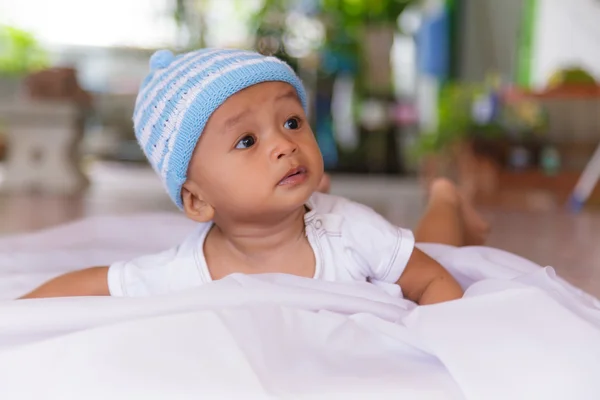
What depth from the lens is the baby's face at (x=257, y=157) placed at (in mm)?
970

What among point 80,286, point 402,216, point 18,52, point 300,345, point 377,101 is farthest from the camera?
point 18,52

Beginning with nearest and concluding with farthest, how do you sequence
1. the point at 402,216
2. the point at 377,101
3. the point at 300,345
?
the point at 300,345 → the point at 402,216 → the point at 377,101

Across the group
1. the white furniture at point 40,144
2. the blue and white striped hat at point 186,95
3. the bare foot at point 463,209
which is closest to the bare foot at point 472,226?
the bare foot at point 463,209

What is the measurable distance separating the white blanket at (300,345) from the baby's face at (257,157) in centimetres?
12

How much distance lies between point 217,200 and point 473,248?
46cm

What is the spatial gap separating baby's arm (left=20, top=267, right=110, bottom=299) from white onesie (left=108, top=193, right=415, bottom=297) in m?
0.02

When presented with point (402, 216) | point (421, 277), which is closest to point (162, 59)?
point (421, 277)

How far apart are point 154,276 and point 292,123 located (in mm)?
304

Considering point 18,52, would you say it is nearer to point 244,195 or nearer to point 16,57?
point 16,57

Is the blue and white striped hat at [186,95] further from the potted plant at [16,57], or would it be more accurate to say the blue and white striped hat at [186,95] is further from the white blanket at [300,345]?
the potted plant at [16,57]

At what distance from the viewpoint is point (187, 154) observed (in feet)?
3.34

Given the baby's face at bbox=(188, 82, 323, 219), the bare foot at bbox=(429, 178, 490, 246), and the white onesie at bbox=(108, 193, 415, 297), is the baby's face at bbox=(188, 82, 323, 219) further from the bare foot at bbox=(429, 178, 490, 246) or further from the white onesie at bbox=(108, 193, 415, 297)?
the bare foot at bbox=(429, 178, 490, 246)

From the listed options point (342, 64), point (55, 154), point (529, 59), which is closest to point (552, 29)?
point (529, 59)

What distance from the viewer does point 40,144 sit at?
4.17m
